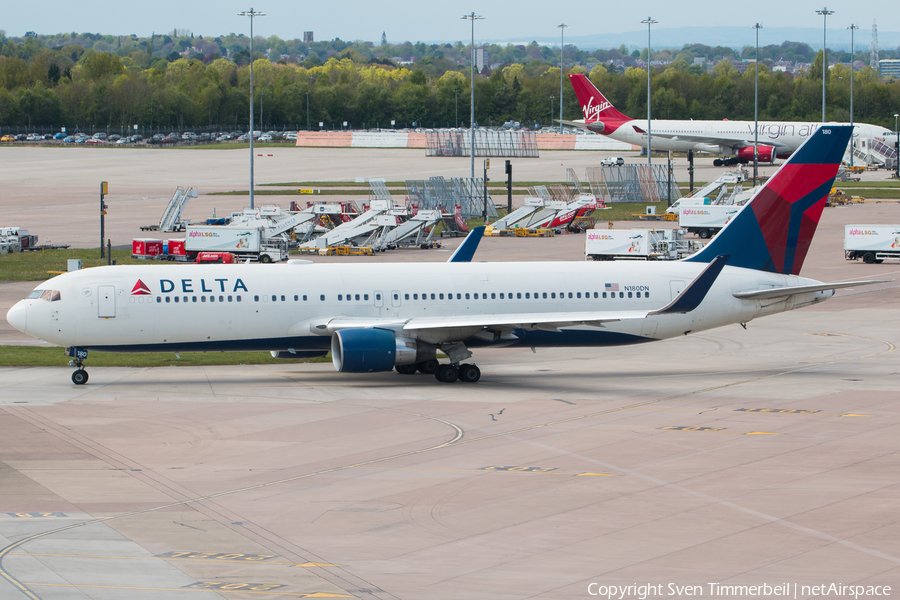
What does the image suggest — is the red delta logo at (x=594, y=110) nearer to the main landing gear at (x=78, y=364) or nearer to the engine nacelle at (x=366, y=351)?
the engine nacelle at (x=366, y=351)

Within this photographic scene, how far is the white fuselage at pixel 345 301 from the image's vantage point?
3606 cm

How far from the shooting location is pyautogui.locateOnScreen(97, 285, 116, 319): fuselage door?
A: 35.9 meters

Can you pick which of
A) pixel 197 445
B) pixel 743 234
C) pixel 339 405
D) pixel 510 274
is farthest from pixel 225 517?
pixel 743 234

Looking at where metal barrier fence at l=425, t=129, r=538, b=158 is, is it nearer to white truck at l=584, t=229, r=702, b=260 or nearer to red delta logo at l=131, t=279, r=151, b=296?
white truck at l=584, t=229, r=702, b=260

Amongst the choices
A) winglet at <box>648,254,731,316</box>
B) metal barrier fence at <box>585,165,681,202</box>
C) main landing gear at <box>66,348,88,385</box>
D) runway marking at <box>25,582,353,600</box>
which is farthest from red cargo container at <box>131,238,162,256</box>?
metal barrier fence at <box>585,165,681,202</box>

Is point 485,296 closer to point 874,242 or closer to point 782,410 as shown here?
point 782,410

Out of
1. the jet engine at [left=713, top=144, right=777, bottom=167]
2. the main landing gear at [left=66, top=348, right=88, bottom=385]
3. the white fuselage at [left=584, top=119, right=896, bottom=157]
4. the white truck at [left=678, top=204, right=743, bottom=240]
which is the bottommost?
the main landing gear at [left=66, top=348, right=88, bottom=385]

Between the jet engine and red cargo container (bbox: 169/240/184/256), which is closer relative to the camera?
red cargo container (bbox: 169/240/184/256)

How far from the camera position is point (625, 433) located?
29.9 metres

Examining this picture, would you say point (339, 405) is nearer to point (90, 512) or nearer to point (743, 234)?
point (90, 512)

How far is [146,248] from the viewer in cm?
7231

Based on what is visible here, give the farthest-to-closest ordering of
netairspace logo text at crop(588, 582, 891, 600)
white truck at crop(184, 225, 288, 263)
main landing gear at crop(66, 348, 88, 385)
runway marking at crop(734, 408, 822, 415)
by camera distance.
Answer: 1. white truck at crop(184, 225, 288, 263)
2. main landing gear at crop(66, 348, 88, 385)
3. runway marking at crop(734, 408, 822, 415)
4. netairspace logo text at crop(588, 582, 891, 600)

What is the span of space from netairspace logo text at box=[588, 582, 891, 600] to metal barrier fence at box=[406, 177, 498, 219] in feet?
265

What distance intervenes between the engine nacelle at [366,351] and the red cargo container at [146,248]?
4034cm
